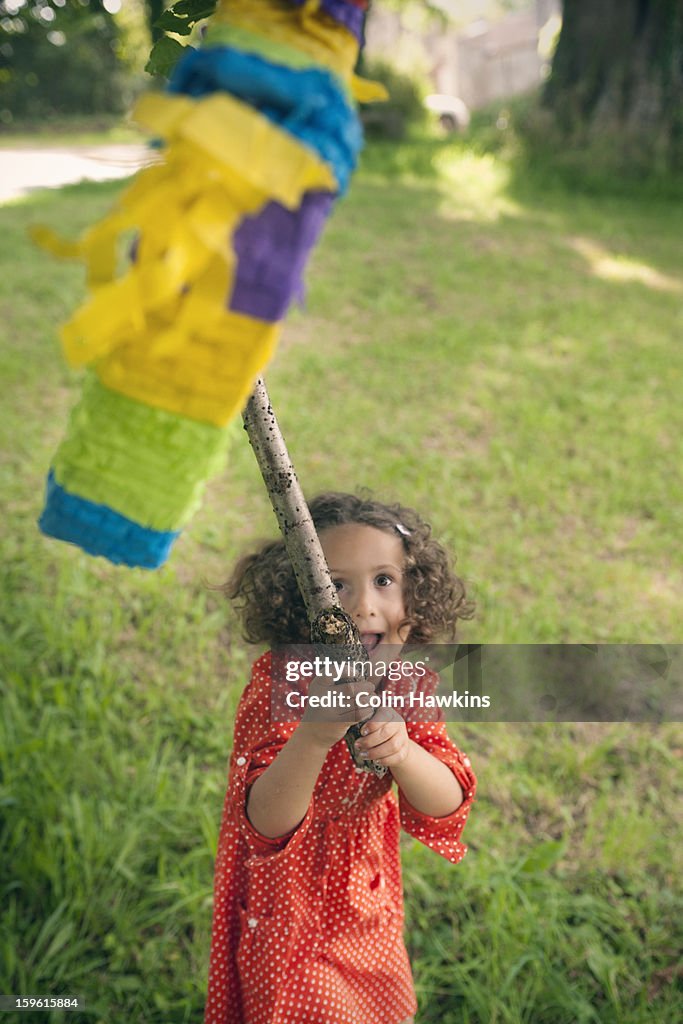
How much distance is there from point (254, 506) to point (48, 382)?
139 centimetres

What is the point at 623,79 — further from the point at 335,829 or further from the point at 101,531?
the point at 101,531

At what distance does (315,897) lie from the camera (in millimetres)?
1241

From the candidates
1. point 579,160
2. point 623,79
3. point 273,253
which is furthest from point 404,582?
point 623,79

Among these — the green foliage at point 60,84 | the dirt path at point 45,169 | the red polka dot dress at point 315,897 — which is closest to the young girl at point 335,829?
the red polka dot dress at point 315,897

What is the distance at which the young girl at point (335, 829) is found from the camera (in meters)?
1.17

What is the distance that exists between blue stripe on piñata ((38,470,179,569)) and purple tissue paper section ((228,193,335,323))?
0.19m

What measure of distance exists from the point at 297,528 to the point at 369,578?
14.1 inches

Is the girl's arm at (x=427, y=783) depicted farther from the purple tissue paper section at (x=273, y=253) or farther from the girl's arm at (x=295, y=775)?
the purple tissue paper section at (x=273, y=253)

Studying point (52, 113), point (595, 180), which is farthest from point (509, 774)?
point (52, 113)

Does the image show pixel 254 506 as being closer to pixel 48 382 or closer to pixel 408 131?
pixel 48 382

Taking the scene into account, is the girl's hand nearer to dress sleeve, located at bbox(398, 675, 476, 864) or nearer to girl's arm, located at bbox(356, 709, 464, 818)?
girl's arm, located at bbox(356, 709, 464, 818)

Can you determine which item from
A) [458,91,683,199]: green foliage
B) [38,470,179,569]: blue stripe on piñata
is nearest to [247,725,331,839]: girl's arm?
[38,470,179,569]: blue stripe on piñata

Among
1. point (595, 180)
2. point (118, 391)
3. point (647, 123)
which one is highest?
point (647, 123)

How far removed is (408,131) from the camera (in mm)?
10562
